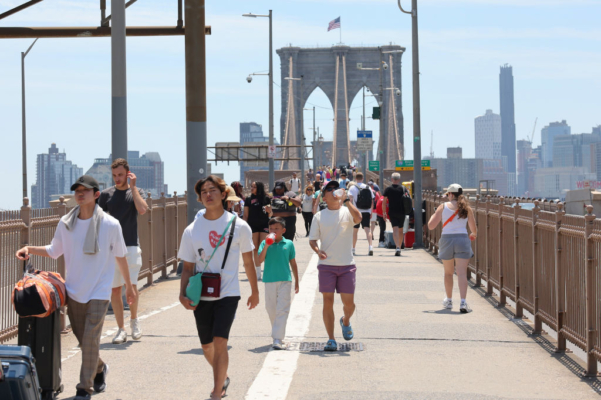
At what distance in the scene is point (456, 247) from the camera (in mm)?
11570

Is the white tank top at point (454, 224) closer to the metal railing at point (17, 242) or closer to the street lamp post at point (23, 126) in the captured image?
the metal railing at point (17, 242)

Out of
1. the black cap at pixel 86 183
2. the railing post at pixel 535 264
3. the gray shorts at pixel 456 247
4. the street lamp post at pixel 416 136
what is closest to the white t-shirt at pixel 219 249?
the black cap at pixel 86 183

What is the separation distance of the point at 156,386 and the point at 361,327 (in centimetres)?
354

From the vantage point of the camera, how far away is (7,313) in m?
8.45

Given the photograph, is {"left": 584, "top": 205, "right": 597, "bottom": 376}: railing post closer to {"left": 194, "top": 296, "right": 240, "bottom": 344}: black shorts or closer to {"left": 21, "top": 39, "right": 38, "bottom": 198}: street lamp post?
{"left": 194, "top": 296, "right": 240, "bottom": 344}: black shorts

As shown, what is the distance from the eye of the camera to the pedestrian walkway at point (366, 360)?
6961 millimetres

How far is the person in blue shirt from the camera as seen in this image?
8844mm

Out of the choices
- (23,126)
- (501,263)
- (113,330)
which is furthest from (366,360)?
(23,126)

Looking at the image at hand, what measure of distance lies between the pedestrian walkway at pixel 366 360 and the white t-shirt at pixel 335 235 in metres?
0.94

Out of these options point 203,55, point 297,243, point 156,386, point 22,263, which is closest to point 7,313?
point 22,263

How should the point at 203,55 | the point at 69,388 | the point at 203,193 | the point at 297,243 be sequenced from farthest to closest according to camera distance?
the point at 297,243, the point at 203,55, the point at 69,388, the point at 203,193

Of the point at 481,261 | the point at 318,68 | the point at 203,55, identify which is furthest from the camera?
the point at 318,68

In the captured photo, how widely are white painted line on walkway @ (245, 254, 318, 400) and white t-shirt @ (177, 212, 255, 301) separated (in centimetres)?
97

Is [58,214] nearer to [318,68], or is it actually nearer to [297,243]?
[297,243]
